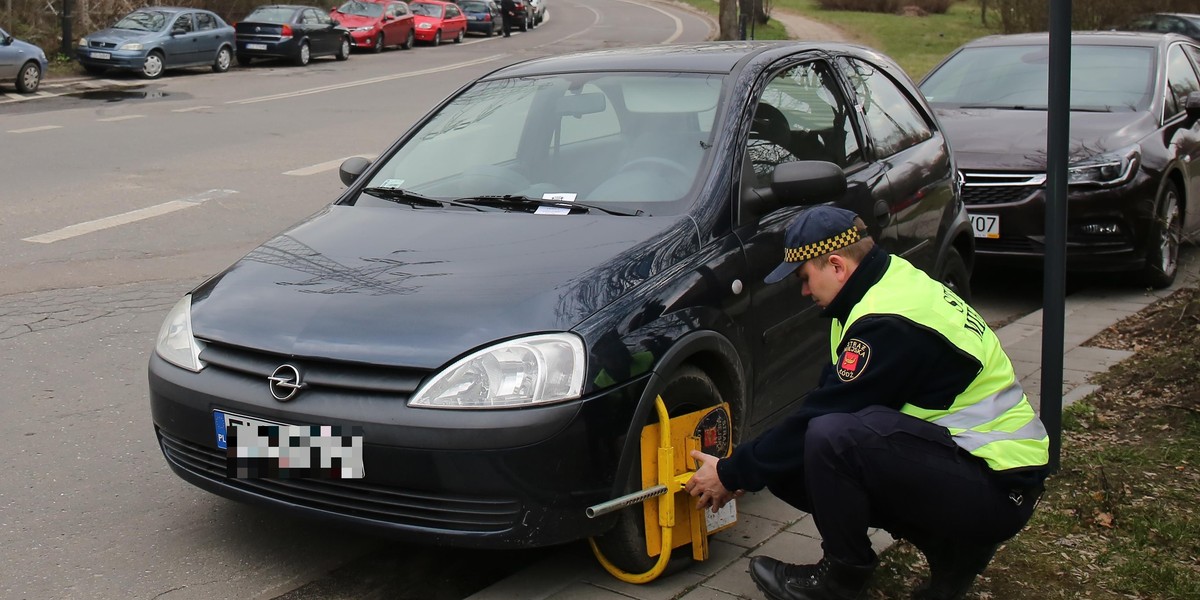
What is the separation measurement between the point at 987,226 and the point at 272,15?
24774 millimetres

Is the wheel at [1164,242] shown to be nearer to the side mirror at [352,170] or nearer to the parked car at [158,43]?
the side mirror at [352,170]

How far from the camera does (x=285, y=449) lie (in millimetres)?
3643

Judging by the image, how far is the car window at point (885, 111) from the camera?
18.6ft

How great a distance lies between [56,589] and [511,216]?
6.36 ft

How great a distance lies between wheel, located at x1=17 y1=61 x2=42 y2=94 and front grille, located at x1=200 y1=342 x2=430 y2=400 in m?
19.3

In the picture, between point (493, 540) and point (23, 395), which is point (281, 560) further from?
point (23, 395)

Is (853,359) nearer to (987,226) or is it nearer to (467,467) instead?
(467,467)

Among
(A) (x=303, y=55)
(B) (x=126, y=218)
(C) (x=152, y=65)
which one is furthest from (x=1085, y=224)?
(A) (x=303, y=55)

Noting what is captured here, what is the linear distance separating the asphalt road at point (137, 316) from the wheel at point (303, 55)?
29.6ft

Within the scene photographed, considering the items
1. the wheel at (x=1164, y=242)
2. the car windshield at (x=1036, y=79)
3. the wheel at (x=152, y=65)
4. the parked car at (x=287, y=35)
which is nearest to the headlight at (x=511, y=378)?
the wheel at (x=1164, y=242)

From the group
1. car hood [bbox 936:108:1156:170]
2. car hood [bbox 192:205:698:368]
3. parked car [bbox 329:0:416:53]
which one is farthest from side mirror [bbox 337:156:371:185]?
parked car [bbox 329:0:416:53]

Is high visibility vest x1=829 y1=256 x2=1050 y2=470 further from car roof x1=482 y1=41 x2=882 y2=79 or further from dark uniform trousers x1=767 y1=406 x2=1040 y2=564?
car roof x1=482 y1=41 x2=882 y2=79

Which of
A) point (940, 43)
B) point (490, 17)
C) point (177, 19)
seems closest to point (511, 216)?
point (177, 19)

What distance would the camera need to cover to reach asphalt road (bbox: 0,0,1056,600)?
4164 mm
